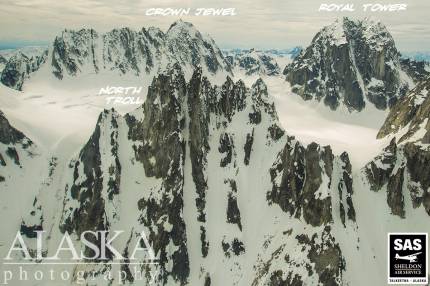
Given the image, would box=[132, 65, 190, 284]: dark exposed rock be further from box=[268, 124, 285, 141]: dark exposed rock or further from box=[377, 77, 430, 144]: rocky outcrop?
box=[377, 77, 430, 144]: rocky outcrop

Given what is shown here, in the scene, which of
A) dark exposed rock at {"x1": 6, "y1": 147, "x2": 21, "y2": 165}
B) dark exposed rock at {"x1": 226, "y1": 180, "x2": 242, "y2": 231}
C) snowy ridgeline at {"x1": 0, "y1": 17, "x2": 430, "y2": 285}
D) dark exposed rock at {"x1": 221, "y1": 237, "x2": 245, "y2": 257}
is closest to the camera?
snowy ridgeline at {"x1": 0, "y1": 17, "x2": 430, "y2": 285}

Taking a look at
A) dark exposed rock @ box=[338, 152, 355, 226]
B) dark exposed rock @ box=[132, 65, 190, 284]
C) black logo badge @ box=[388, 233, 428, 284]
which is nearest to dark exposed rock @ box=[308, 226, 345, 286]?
dark exposed rock @ box=[338, 152, 355, 226]

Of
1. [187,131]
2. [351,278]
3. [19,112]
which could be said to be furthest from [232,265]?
[19,112]

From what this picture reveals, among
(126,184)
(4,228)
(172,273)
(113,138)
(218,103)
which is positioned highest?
(218,103)

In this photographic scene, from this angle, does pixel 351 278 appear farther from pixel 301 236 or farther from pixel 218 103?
pixel 218 103

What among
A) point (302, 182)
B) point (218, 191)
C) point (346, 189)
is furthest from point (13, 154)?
point (346, 189)

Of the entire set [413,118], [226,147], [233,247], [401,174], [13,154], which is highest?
[413,118]

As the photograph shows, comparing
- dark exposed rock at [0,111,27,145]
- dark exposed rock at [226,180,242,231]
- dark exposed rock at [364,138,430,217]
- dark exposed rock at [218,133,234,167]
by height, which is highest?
dark exposed rock at [0,111,27,145]

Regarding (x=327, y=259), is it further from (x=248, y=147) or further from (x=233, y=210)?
(x=248, y=147)
